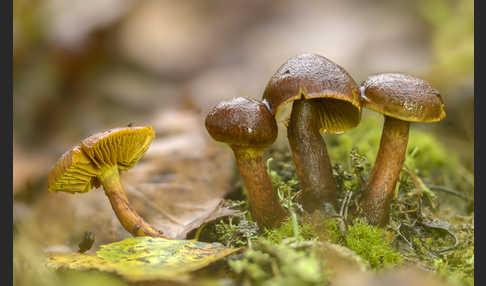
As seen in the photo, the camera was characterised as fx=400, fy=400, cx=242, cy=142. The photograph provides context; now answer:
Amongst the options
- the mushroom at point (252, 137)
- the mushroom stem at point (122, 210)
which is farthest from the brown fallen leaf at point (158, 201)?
the mushroom at point (252, 137)

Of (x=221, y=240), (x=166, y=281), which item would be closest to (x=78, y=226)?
→ (x=221, y=240)

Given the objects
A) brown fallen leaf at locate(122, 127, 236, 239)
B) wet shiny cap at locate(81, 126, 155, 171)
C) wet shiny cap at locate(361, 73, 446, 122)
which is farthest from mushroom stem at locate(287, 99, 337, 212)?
wet shiny cap at locate(81, 126, 155, 171)

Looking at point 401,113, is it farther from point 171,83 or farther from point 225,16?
point 225,16

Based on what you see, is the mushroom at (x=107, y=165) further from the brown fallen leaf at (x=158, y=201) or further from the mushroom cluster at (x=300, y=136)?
the brown fallen leaf at (x=158, y=201)

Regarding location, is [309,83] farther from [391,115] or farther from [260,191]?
[260,191]

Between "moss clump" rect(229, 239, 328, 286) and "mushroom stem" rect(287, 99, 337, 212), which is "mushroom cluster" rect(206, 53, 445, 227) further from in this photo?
"moss clump" rect(229, 239, 328, 286)
